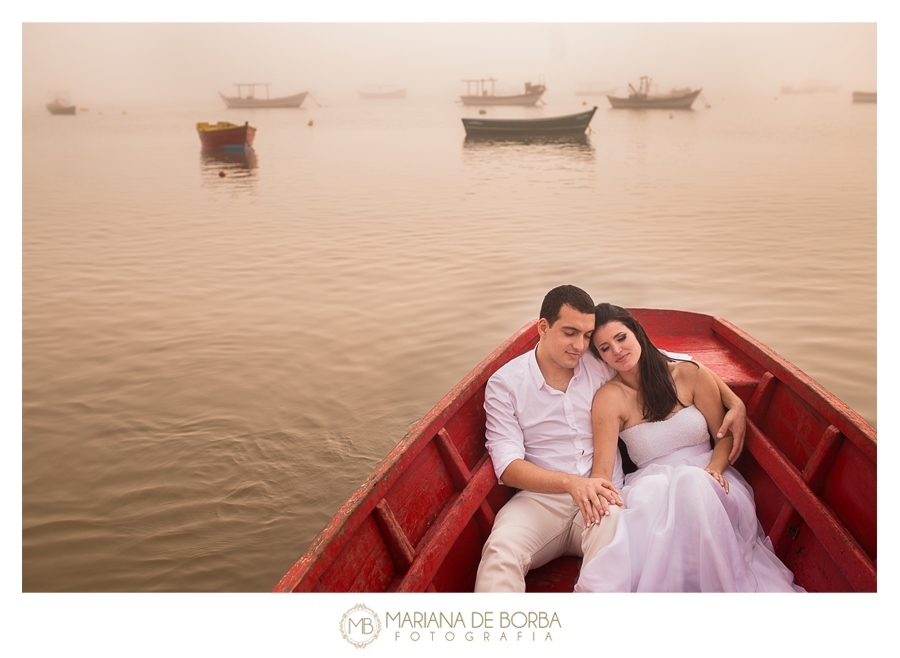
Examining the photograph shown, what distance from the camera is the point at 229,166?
1983 cm

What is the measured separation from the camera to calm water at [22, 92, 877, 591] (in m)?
3.98

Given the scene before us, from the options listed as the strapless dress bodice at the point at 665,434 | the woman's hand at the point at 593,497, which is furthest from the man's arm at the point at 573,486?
the strapless dress bodice at the point at 665,434

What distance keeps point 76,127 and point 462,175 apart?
77.1ft

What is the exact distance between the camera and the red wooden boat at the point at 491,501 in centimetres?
228

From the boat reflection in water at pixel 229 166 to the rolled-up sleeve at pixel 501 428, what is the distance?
1485 cm

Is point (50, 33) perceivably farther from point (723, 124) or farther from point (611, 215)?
point (723, 124)

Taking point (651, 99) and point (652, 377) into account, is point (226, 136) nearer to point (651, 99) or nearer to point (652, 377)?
point (652, 377)

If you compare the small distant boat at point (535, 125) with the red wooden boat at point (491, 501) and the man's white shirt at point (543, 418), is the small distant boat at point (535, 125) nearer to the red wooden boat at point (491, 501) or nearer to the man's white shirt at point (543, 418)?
the red wooden boat at point (491, 501)

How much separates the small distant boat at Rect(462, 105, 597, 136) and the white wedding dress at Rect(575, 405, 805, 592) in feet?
79.4

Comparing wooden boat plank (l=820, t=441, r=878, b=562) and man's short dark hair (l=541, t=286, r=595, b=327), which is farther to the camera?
man's short dark hair (l=541, t=286, r=595, b=327)

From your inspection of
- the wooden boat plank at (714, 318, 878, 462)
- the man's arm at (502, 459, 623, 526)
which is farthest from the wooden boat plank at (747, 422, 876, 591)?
the man's arm at (502, 459, 623, 526)

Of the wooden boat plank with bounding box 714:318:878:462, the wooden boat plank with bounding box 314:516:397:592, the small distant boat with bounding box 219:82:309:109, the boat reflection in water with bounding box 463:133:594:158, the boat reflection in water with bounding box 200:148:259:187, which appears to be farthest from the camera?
the small distant boat with bounding box 219:82:309:109
